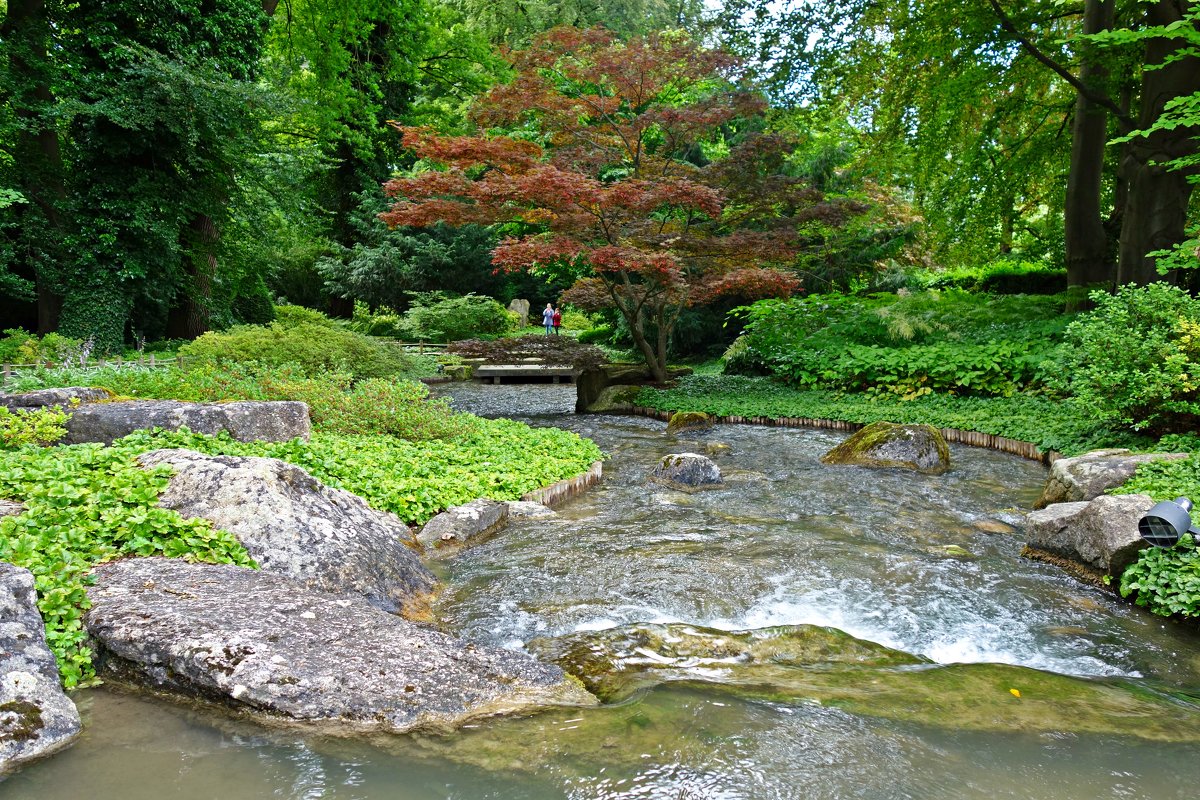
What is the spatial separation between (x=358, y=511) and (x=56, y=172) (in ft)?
45.2

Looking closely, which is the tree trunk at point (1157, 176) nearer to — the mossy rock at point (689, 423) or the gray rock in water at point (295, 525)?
the mossy rock at point (689, 423)

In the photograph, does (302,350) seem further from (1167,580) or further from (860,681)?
(1167,580)

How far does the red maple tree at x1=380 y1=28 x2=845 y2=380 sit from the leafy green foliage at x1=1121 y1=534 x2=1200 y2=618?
8172mm

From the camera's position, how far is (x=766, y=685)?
3381 mm

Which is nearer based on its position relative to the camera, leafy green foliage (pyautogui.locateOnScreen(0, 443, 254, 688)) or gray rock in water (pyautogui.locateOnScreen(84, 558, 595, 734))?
gray rock in water (pyautogui.locateOnScreen(84, 558, 595, 734))

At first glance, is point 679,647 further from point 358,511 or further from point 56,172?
point 56,172

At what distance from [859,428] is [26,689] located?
33.4 ft

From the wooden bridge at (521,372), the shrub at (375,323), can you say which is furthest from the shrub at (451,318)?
the wooden bridge at (521,372)

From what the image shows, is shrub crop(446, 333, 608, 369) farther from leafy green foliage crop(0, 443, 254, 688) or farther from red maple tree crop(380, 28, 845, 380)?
leafy green foliage crop(0, 443, 254, 688)

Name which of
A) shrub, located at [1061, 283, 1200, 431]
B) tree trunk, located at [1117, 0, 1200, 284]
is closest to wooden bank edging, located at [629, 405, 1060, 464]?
shrub, located at [1061, 283, 1200, 431]

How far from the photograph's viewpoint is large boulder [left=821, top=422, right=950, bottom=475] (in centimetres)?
855

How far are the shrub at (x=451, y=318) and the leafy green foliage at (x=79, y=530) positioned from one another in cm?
1879

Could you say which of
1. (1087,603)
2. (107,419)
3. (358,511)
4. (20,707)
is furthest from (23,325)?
(1087,603)

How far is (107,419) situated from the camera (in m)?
6.05
